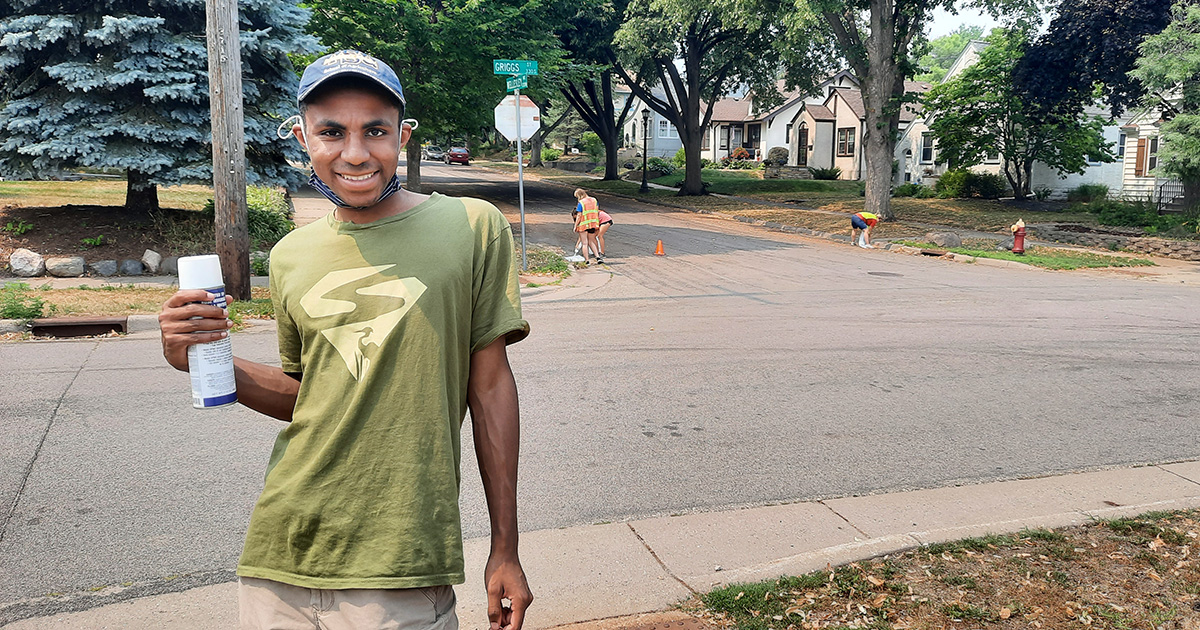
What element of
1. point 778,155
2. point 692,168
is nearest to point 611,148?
point 692,168

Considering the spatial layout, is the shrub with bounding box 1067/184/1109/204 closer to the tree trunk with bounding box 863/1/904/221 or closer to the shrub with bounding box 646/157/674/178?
the tree trunk with bounding box 863/1/904/221

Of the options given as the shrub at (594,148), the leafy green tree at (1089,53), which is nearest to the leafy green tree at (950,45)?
the shrub at (594,148)

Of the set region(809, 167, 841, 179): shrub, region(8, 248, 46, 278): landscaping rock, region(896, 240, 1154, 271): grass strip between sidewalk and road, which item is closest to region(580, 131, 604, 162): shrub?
region(809, 167, 841, 179): shrub

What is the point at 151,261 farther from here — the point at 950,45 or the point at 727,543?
the point at 950,45

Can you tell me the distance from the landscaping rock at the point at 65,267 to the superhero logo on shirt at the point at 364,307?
43.9 ft

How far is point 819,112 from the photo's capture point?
55.6 meters

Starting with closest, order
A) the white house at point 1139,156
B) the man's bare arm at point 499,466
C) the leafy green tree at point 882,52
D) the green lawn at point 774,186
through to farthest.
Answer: the man's bare arm at point 499,466 < the leafy green tree at point 882,52 < the white house at point 1139,156 < the green lawn at point 774,186

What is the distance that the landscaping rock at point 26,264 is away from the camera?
43.2ft

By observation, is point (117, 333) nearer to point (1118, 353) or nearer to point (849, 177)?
point (1118, 353)

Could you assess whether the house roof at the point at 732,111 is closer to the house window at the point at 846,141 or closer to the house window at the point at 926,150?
the house window at the point at 846,141

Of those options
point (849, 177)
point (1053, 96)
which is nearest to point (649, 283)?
point (1053, 96)

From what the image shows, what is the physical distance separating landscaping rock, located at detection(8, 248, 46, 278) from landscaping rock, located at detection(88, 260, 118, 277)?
2.17ft

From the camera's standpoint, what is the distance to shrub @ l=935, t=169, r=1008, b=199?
119 ft

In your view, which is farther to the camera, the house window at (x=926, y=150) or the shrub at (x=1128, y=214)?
the house window at (x=926, y=150)
